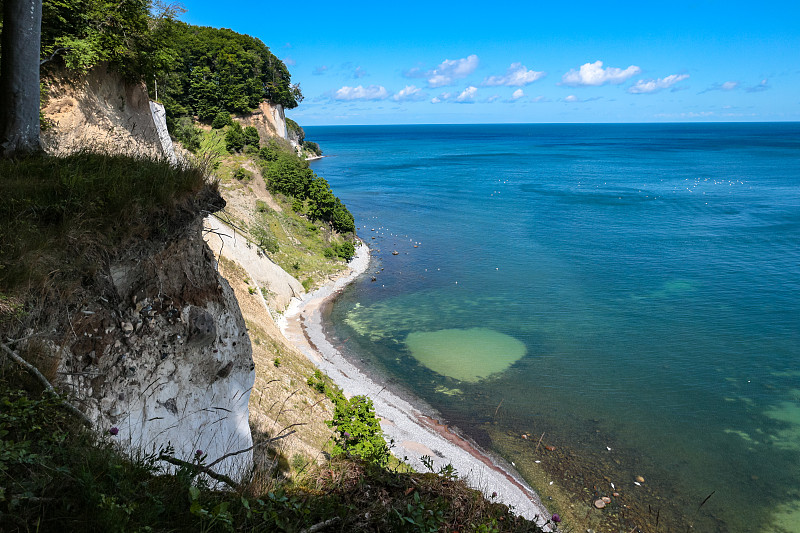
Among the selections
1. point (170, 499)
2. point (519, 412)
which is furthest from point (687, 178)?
point (170, 499)

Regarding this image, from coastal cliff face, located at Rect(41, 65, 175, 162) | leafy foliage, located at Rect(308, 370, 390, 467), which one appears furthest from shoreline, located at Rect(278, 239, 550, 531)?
coastal cliff face, located at Rect(41, 65, 175, 162)

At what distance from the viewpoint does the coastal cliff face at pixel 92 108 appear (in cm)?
1550

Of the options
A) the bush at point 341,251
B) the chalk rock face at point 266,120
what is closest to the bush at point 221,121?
the chalk rock face at point 266,120

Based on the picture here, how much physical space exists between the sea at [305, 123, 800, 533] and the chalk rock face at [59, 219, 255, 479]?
32.4 feet

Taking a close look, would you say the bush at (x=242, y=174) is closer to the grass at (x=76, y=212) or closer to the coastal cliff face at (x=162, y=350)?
the coastal cliff face at (x=162, y=350)

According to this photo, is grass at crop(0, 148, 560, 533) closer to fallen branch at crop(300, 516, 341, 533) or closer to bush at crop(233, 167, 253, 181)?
fallen branch at crop(300, 516, 341, 533)

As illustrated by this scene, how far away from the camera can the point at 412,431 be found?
22234 millimetres

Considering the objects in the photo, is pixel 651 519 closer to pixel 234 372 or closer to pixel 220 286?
pixel 234 372

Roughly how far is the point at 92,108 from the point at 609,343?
30.5 metres

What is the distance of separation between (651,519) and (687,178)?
98.2 m

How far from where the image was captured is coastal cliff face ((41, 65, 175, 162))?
15.5m

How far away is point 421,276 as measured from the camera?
4459 centimetres

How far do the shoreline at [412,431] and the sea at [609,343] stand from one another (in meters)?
0.88

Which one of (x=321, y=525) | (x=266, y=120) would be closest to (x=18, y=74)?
(x=321, y=525)
